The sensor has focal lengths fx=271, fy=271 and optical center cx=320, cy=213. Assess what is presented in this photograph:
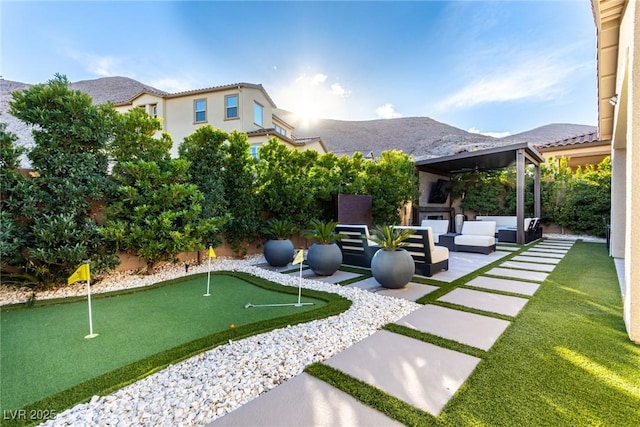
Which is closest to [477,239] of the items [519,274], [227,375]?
[519,274]

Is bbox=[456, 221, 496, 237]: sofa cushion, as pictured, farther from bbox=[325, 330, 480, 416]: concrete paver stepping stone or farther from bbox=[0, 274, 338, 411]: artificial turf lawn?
bbox=[325, 330, 480, 416]: concrete paver stepping stone

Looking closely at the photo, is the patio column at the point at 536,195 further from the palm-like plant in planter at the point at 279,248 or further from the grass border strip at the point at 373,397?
the grass border strip at the point at 373,397

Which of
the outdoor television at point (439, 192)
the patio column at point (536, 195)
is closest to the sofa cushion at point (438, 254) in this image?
the outdoor television at point (439, 192)

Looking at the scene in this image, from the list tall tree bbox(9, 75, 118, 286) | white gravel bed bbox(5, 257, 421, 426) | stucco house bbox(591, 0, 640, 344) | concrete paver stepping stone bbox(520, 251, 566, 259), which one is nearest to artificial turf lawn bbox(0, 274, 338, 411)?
white gravel bed bbox(5, 257, 421, 426)

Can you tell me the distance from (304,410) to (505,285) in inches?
177

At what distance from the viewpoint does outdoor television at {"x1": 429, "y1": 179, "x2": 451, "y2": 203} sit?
13179mm

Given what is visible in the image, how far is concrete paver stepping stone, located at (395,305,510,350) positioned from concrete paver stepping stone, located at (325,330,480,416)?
35 cm

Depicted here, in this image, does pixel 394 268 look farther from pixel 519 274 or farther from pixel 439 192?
pixel 439 192

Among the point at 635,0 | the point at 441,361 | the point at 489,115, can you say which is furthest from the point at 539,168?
the point at 441,361

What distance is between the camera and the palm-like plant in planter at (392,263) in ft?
14.8

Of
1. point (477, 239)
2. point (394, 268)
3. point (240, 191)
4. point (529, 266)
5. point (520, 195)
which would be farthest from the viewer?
point (520, 195)

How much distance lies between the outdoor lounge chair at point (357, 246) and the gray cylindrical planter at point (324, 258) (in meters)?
0.83

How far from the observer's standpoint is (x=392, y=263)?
451 centimetres

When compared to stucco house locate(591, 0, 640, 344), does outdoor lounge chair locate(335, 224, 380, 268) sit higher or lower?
lower
